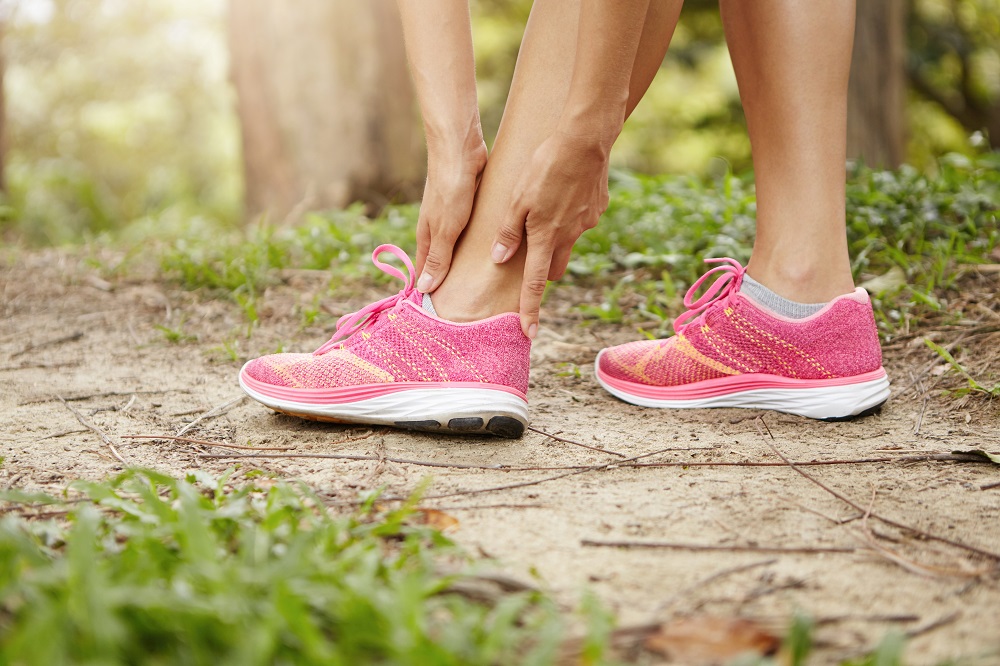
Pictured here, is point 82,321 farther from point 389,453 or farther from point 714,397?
point 714,397

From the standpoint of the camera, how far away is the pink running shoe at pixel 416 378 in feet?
4.54

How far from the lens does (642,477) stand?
1.24 m

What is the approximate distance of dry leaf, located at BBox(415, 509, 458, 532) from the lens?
1.02m

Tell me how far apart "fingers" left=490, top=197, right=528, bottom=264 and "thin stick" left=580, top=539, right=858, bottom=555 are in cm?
59

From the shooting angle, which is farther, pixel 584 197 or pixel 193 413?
pixel 193 413

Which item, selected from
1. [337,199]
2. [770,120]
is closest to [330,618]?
[770,120]

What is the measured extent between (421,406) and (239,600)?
697 millimetres

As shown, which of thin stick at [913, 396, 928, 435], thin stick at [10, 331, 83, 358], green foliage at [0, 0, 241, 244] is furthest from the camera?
green foliage at [0, 0, 241, 244]

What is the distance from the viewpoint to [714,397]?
5.34 ft

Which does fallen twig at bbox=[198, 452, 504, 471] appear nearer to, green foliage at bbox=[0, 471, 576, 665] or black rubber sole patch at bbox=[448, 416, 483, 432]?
black rubber sole patch at bbox=[448, 416, 483, 432]

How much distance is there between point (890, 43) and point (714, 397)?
337 cm

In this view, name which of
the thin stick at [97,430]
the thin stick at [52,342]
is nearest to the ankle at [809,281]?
the thin stick at [97,430]

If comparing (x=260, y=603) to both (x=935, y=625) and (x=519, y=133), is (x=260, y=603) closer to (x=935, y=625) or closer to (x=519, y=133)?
(x=935, y=625)

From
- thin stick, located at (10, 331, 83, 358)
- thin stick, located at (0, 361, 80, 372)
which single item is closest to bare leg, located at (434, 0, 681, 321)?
thin stick, located at (0, 361, 80, 372)
